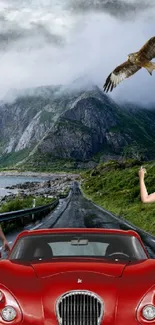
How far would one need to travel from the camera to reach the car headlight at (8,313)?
15.8ft

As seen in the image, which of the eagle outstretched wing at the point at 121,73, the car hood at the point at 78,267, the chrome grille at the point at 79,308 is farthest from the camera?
the eagle outstretched wing at the point at 121,73

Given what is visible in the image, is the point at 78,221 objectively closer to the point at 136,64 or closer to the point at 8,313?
the point at 136,64

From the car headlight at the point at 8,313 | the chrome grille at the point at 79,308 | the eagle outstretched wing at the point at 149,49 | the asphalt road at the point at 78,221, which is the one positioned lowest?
the chrome grille at the point at 79,308

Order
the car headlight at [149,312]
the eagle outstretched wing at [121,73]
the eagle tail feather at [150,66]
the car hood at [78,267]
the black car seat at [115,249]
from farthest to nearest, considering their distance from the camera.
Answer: the eagle outstretched wing at [121,73], the eagle tail feather at [150,66], the black car seat at [115,249], the car hood at [78,267], the car headlight at [149,312]

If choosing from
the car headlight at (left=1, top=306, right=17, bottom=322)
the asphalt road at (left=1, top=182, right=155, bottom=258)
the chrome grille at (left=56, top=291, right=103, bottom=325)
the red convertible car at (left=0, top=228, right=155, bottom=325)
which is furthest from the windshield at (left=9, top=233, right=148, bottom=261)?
the asphalt road at (left=1, top=182, right=155, bottom=258)

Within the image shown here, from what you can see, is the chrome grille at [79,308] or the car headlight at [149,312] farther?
the car headlight at [149,312]

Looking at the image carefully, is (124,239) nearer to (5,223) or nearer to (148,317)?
(148,317)

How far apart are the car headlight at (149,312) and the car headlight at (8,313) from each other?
1.12 metres

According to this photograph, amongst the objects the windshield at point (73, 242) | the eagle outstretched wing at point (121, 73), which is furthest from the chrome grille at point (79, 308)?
the eagle outstretched wing at point (121, 73)

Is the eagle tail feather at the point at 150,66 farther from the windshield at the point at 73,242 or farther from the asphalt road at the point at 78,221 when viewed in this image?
the windshield at the point at 73,242

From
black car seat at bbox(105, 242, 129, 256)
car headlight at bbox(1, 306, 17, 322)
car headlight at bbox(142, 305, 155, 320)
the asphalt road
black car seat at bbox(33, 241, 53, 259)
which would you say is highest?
the asphalt road

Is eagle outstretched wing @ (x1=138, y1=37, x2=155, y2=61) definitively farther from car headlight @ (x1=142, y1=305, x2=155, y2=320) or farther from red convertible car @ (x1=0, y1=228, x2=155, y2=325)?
car headlight @ (x1=142, y1=305, x2=155, y2=320)

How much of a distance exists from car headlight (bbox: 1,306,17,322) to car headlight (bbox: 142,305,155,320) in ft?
3.68

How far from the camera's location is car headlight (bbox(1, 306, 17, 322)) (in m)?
4.80
